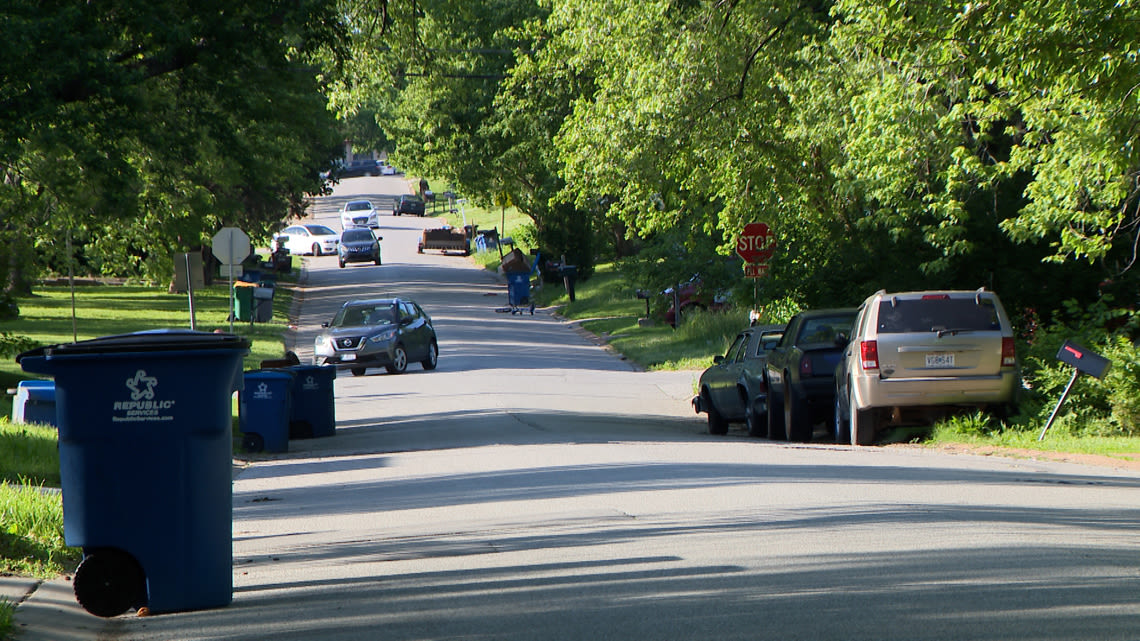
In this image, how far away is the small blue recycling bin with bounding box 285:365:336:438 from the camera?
19.0 m

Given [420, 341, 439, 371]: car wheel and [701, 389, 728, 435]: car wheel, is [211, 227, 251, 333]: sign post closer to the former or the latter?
[420, 341, 439, 371]: car wheel

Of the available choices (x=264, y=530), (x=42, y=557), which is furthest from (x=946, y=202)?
(x=42, y=557)

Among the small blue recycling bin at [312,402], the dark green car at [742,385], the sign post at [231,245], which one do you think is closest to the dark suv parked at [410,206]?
the sign post at [231,245]

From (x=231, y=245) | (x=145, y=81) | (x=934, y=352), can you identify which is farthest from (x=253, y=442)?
(x=231, y=245)

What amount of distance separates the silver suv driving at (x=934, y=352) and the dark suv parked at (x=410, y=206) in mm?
92005

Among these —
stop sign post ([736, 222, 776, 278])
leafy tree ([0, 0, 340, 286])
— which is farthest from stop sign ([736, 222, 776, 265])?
leafy tree ([0, 0, 340, 286])

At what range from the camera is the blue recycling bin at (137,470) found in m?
7.04

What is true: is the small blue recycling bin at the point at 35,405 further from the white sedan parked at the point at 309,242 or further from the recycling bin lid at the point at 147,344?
the white sedan parked at the point at 309,242

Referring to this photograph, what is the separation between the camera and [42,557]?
344 inches

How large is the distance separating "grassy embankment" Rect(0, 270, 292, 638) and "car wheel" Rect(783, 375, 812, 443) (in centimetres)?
861

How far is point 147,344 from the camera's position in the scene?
7199 mm

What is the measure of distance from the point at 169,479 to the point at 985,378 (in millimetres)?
10894

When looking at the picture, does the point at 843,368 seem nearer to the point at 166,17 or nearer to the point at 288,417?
the point at 288,417

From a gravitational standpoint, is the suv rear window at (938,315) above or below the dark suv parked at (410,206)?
below
